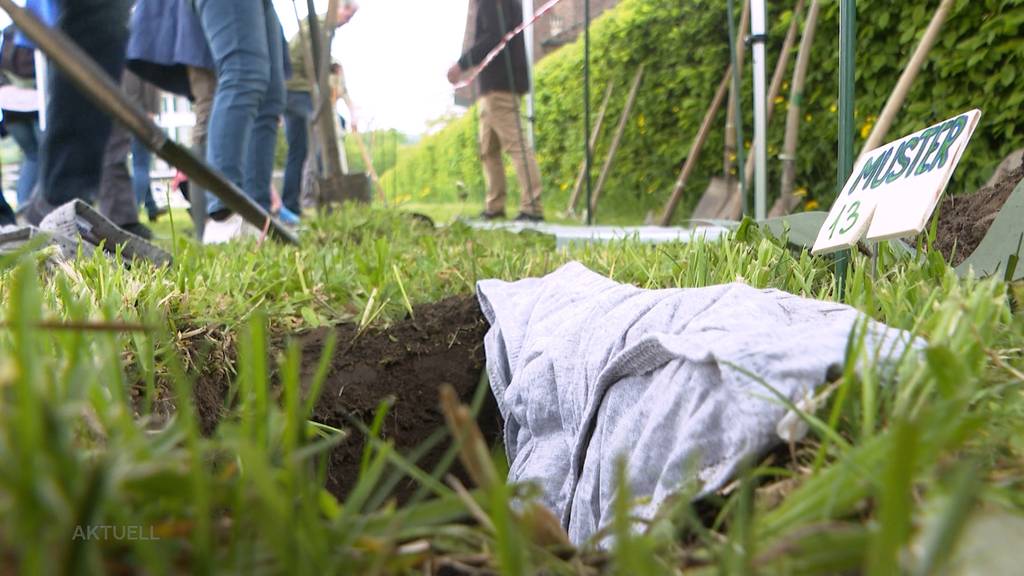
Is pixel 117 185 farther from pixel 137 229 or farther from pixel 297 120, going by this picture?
pixel 297 120

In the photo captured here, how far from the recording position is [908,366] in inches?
24.9

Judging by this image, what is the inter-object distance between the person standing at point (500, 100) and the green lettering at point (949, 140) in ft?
13.5

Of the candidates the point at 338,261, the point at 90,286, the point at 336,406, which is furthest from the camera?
the point at 338,261

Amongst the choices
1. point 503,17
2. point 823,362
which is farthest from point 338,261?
point 503,17

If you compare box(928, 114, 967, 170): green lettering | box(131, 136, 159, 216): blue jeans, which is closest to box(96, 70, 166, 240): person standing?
box(928, 114, 967, 170): green lettering

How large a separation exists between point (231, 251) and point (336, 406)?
90cm

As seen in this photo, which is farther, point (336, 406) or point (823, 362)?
point (336, 406)

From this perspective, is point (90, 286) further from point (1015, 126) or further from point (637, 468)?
point (1015, 126)

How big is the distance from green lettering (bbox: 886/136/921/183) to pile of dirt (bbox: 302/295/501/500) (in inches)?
32.1

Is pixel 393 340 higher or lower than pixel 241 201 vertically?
lower

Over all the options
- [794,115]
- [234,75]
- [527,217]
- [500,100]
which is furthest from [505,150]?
[234,75]

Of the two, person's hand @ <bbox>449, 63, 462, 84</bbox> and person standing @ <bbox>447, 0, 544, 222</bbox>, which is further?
person's hand @ <bbox>449, 63, 462, 84</bbox>

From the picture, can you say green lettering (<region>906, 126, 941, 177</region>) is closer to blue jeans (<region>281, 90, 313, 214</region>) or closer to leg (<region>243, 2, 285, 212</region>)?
leg (<region>243, 2, 285, 212</region>)

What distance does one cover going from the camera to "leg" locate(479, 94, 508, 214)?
5547mm
